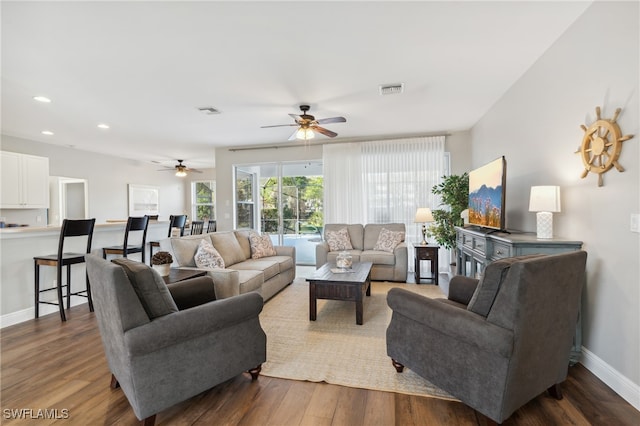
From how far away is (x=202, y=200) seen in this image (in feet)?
32.7

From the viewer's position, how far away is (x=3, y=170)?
4.94m

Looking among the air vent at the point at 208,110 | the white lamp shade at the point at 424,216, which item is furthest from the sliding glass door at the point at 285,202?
the air vent at the point at 208,110

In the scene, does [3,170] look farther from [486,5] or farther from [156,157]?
[486,5]

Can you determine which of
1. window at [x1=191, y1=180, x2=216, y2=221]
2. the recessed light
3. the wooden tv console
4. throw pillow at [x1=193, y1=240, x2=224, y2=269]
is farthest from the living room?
window at [x1=191, y1=180, x2=216, y2=221]

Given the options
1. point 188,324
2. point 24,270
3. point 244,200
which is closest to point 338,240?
point 244,200

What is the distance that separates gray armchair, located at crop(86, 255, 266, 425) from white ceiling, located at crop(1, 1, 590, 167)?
1855 mm

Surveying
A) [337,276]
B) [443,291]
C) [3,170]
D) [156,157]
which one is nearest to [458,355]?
[337,276]

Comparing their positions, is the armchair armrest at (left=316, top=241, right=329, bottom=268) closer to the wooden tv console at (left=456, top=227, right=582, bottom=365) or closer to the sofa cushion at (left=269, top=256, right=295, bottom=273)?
the sofa cushion at (left=269, top=256, right=295, bottom=273)

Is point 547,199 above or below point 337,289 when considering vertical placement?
above

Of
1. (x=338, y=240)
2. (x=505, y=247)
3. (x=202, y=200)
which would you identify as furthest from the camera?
(x=202, y=200)

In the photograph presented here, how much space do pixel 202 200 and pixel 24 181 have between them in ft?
16.0

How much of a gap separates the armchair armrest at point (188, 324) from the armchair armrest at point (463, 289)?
5.25 ft

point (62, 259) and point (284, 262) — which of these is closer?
point (62, 259)

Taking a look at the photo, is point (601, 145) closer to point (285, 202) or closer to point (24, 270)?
point (285, 202)
